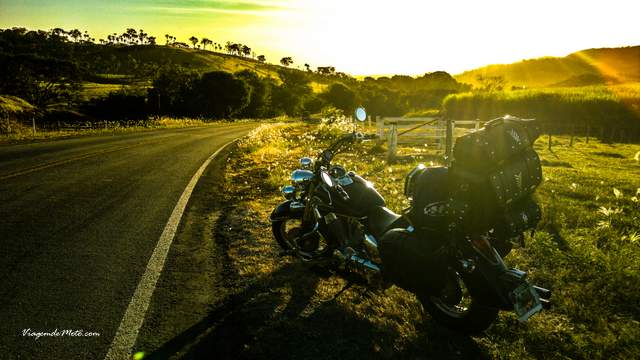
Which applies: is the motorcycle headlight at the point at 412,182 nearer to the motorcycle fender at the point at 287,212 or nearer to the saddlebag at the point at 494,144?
the saddlebag at the point at 494,144

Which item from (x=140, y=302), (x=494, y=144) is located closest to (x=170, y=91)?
(x=140, y=302)

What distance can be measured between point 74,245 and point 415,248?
15.7 ft

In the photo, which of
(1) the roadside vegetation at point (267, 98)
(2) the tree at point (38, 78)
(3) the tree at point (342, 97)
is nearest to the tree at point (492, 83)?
(1) the roadside vegetation at point (267, 98)

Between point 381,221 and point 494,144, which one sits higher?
point 494,144

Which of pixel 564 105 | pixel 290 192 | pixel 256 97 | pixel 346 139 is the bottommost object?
pixel 290 192

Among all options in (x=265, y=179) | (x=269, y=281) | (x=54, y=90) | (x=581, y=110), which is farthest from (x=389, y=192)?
(x=54, y=90)

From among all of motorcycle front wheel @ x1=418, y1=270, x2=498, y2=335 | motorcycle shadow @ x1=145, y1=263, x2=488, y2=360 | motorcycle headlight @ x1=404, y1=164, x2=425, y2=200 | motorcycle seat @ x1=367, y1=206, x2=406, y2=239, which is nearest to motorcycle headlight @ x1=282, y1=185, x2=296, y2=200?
motorcycle seat @ x1=367, y1=206, x2=406, y2=239

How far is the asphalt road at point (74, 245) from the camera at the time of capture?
383 centimetres

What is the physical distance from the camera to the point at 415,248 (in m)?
3.64

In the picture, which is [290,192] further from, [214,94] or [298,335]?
[214,94]

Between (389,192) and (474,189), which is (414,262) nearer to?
(474,189)

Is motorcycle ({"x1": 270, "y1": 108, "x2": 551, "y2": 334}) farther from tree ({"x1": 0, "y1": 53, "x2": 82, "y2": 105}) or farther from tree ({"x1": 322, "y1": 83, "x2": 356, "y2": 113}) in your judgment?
tree ({"x1": 322, "y1": 83, "x2": 356, "y2": 113})

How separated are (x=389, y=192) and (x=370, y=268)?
5195 millimetres

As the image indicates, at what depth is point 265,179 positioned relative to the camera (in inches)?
450
